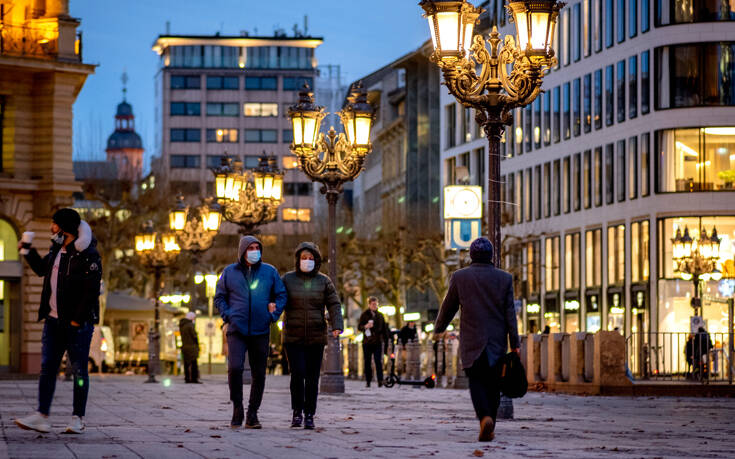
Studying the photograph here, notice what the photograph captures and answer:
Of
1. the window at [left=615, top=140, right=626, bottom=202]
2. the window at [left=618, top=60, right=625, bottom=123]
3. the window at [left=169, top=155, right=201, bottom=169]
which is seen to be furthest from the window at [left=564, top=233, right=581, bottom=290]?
the window at [left=169, top=155, right=201, bottom=169]

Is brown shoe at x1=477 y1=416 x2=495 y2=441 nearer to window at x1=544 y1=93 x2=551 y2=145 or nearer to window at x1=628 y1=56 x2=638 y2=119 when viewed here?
window at x1=628 y1=56 x2=638 y2=119

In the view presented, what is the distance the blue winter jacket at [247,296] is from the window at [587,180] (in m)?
58.5

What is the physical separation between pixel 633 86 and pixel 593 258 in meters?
8.84

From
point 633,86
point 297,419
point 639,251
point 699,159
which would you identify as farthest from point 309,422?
point 633,86

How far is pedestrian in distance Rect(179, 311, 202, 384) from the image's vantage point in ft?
140

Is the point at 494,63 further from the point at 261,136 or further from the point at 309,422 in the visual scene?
the point at 261,136

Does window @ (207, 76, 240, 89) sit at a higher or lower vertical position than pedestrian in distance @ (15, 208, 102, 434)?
higher

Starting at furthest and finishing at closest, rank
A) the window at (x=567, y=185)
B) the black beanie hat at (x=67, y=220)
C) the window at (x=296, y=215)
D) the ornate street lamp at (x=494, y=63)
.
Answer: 1. the window at (x=296, y=215)
2. the window at (x=567, y=185)
3. the ornate street lamp at (x=494, y=63)
4. the black beanie hat at (x=67, y=220)

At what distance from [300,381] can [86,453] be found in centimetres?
472

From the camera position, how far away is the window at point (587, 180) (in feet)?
246

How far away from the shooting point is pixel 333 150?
31406 mm

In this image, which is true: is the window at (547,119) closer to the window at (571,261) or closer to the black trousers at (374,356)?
the window at (571,261)

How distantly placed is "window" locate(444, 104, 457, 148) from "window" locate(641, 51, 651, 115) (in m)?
27.6

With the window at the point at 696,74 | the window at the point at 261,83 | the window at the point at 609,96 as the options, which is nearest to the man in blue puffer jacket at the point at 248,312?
the window at the point at 696,74
